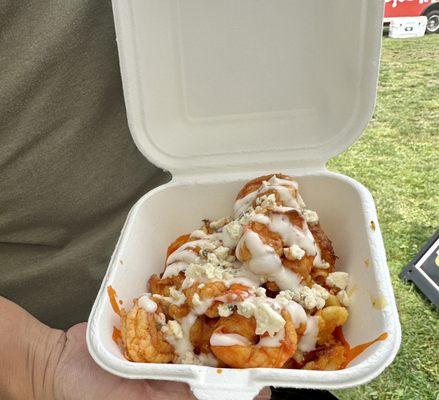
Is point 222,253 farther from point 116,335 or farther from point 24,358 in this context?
point 24,358

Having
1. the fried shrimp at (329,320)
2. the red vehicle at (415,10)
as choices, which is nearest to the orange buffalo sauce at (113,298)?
the fried shrimp at (329,320)

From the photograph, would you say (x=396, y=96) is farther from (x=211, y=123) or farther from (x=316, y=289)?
(x=316, y=289)

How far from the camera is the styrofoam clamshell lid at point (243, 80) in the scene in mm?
993

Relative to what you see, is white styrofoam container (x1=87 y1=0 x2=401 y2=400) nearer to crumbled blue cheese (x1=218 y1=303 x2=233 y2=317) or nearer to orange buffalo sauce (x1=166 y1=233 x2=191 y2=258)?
orange buffalo sauce (x1=166 y1=233 x2=191 y2=258)

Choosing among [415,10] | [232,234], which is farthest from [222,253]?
[415,10]

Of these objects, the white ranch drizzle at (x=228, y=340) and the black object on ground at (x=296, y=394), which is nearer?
the white ranch drizzle at (x=228, y=340)

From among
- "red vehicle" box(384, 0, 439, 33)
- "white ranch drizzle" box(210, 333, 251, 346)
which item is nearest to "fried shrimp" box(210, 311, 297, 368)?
"white ranch drizzle" box(210, 333, 251, 346)

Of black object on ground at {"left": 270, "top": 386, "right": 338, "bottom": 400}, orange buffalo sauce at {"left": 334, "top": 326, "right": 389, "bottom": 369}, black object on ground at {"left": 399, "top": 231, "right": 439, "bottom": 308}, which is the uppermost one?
orange buffalo sauce at {"left": 334, "top": 326, "right": 389, "bottom": 369}

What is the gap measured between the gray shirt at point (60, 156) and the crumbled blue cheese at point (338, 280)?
1.65ft

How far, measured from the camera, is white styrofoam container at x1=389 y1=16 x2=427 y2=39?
563cm

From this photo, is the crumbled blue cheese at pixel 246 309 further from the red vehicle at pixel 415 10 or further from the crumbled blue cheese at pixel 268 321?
the red vehicle at pixel 415 10

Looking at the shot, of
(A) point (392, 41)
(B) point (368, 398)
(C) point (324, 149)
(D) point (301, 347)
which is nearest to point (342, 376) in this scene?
(D) point (301, 347)

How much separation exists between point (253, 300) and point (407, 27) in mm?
5793

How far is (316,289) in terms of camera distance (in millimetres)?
866
